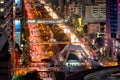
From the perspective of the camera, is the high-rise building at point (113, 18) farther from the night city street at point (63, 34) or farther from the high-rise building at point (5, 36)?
the high-rise building at point (5, 36)

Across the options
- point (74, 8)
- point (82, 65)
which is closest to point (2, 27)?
point (82, 65)

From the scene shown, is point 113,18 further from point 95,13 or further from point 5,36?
point 5,36

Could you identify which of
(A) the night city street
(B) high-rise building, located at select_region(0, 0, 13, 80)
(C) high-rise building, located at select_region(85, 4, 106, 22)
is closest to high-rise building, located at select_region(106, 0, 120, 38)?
(A) the night city street

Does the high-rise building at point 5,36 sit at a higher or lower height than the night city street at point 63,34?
higher

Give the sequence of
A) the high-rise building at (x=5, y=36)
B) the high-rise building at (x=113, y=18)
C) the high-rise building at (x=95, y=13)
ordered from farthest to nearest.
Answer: the high-rise building at (x=113, y=18) → the high-rise building at (x=95, y=13) → the high-rise building at (x=5, y=36)

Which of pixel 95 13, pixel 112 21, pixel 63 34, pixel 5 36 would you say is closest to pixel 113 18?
pixel 112 21

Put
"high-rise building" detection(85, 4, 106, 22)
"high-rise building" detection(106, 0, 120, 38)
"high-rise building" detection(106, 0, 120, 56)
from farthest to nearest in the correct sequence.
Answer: "high-rise building" detection(106, 0, 120, 38) < "high-rise building" detection(106, 0, 120, 56) < "high-rise building" detection(85, 4, 106, 22)

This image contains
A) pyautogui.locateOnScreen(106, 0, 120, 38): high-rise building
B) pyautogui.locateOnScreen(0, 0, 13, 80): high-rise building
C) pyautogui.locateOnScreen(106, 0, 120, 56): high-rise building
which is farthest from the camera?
pyautogui.locateOnScreen(106, 0, 120, 38): high-rise building

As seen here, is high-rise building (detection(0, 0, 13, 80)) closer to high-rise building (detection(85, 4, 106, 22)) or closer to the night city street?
the night city street

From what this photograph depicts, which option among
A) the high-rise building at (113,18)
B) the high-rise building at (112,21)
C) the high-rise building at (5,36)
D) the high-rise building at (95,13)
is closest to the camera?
the high-rise building at (5,36)

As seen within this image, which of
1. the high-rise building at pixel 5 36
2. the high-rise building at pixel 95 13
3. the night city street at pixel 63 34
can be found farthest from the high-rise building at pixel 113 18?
the high-rise building at pixel 5 36

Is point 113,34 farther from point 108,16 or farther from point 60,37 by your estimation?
point 60,37
